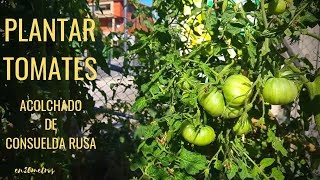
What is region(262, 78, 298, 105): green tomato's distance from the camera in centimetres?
80

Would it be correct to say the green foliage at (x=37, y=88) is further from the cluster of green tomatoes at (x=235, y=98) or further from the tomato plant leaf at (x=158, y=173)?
the cluster of green tomatoes at (x=235, y=98)

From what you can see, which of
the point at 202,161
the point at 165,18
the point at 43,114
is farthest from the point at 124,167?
the point at 202,161

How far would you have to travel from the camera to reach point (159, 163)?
106 centimetres

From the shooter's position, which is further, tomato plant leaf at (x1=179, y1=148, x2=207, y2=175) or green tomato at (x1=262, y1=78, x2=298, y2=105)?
tomato plant leaf at (x1=179, y1=148, x2=207, y2=175)

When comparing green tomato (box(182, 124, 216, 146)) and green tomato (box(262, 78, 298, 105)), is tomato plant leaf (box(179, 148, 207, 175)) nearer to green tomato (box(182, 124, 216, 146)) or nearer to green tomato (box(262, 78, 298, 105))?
green tomato (box(182, 124, 216, 146))

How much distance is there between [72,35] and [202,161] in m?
0.88

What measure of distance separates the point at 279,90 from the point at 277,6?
0.21 metres

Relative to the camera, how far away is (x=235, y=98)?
2.82 ft

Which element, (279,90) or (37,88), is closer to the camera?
(279,90)

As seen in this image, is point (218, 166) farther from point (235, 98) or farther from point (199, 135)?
point (235, 98)

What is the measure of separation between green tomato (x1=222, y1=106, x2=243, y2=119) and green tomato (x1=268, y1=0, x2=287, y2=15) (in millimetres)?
225

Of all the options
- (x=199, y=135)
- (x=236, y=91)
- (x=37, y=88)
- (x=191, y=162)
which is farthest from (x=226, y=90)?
(x=37, y=88)

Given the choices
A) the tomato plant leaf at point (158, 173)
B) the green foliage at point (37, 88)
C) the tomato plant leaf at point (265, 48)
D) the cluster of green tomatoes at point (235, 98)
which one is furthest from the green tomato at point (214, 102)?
the green foliage at point (37, 88)

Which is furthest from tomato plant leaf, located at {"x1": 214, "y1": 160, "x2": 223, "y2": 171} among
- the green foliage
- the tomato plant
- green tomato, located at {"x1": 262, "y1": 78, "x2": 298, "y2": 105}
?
the green foliage
